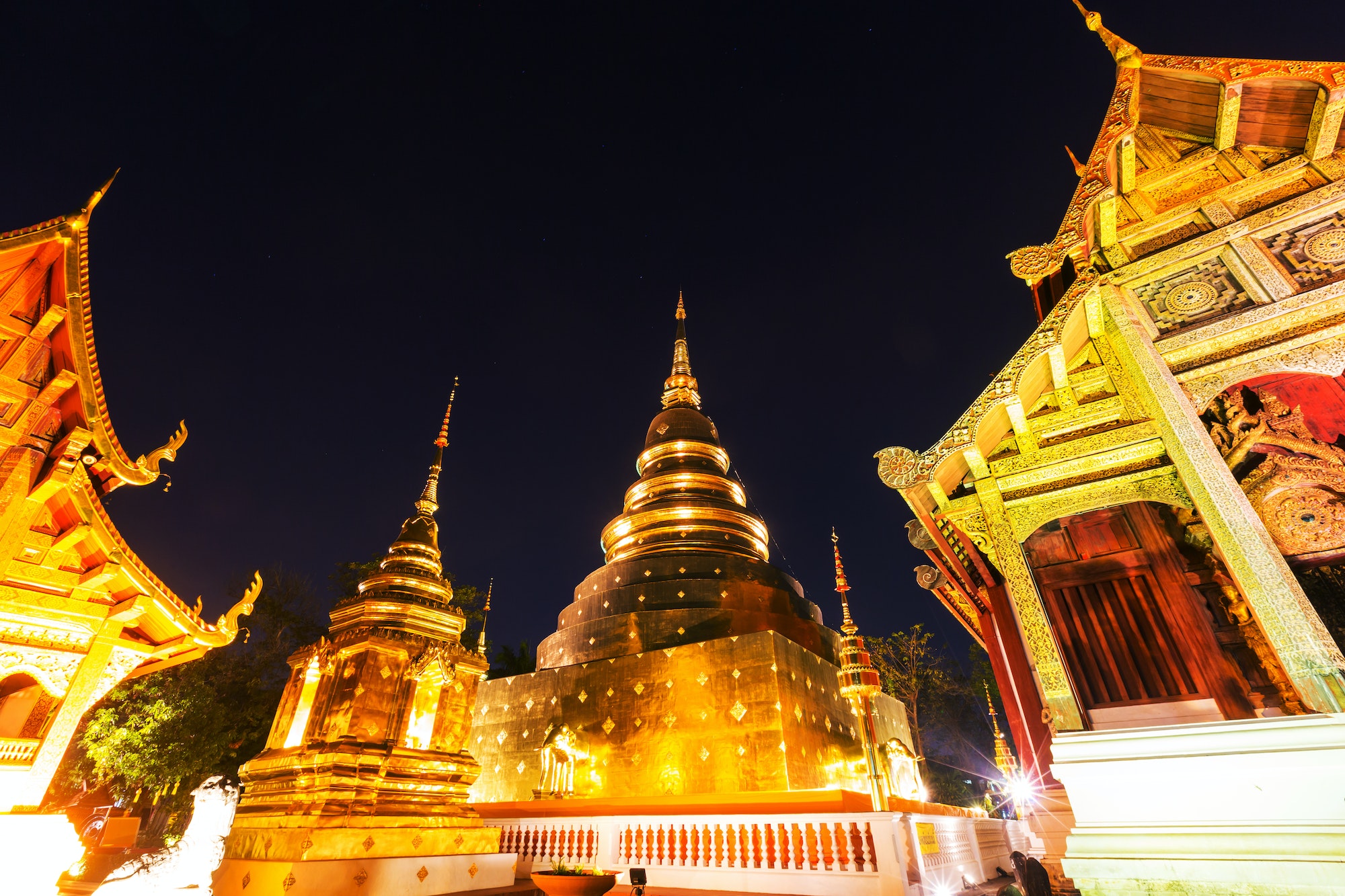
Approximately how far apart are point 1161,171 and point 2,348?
10272 mm

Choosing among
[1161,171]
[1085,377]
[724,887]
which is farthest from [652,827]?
[1161,171]

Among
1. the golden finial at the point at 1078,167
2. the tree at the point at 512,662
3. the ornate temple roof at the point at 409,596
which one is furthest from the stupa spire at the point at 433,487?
the tree at the point at 512,662

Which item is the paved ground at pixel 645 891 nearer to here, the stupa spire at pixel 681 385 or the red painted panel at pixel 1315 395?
the red painted panel at pixel 1315 395

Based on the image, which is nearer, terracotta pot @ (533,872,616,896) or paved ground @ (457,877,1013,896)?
terracotta pot @ (533,872,616,896)

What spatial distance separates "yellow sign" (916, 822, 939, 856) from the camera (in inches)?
221

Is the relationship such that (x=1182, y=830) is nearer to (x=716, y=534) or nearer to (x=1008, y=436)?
(x=1008, y=436)

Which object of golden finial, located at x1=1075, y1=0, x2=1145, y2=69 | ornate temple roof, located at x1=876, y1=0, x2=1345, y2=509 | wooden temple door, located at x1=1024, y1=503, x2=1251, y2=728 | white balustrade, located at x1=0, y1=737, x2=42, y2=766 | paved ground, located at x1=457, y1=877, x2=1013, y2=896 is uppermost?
golden finial, located at x1=1075, y1=0, x2=1145, y2=69

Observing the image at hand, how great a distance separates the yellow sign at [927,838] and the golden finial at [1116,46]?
694 centimetres

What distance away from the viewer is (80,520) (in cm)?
553

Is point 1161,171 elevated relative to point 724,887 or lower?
elevated

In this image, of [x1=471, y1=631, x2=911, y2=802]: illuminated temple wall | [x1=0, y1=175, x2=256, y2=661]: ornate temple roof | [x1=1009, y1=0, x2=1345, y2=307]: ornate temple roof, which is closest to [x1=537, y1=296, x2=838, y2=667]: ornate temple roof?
[x1=471, y1=631, x2=911, y2=802]: illuminated temple wall

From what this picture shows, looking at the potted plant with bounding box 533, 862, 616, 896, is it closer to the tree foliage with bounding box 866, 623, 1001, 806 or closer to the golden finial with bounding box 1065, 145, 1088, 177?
the golden finial with bounding box 1065, 145, 1088, 177

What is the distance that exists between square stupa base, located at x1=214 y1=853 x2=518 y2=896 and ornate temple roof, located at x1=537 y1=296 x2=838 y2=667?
5.33 m

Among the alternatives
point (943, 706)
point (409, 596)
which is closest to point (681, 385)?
point (409, 596)
